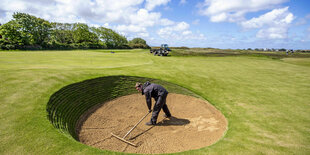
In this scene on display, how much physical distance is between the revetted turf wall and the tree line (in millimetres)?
56747

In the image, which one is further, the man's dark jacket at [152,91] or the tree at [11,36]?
the tree at [11,36]

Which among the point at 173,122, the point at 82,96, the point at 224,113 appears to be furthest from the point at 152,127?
the point at 82,96

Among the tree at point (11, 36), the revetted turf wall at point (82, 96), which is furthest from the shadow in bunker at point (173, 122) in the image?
the tree at point (11, 36)

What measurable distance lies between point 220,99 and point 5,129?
14.2 meters

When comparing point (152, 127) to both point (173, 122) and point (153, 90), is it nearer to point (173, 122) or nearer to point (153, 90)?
point (173, 122)

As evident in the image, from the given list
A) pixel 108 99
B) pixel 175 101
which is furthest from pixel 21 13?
pixel 175 101

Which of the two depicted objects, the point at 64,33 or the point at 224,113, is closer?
the point at 224,113

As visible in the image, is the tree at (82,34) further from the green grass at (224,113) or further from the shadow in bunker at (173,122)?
the shadow in bunker at (173,122)

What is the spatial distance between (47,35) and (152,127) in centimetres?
8092

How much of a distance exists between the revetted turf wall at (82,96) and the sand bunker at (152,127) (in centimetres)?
59

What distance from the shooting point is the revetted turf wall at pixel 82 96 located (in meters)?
8.17

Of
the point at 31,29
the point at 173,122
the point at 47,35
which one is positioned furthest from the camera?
the point at 47,35

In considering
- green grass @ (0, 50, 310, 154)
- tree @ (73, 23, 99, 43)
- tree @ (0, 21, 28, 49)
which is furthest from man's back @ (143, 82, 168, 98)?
tree @ (73, 23, 99, 43)

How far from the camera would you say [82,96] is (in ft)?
37.0
